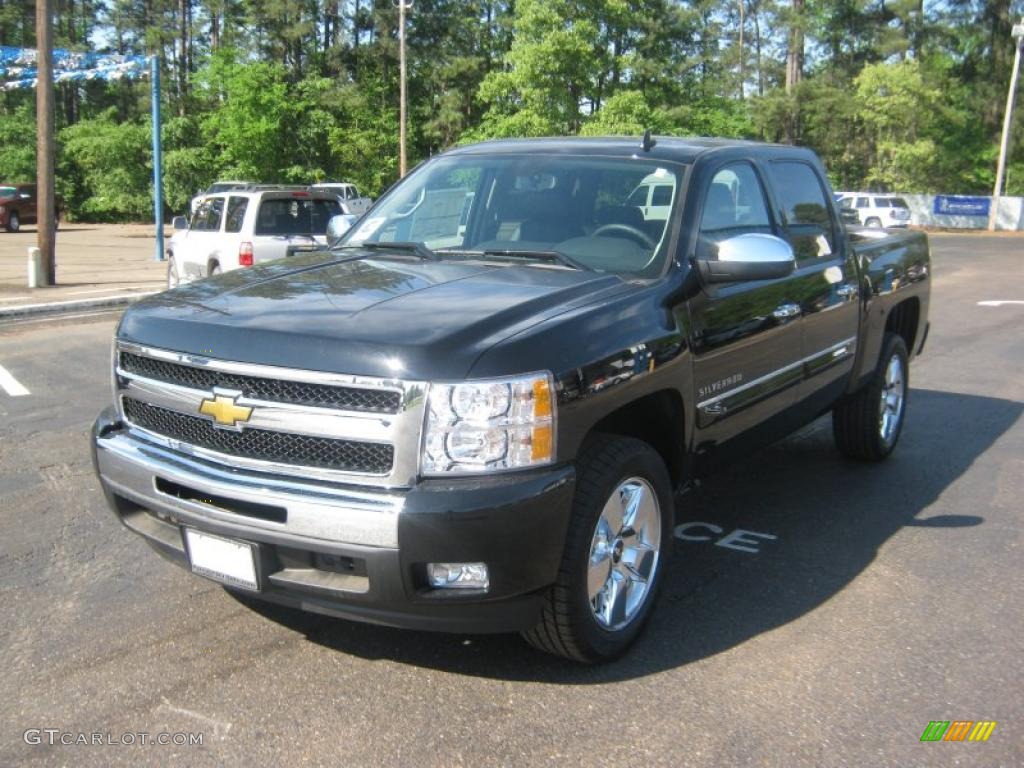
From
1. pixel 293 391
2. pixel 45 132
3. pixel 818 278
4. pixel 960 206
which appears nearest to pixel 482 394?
pixel 293 391

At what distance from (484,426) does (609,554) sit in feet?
2.54

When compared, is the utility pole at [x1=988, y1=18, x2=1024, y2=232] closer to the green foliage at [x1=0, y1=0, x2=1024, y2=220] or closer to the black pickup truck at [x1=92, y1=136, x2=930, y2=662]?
the green foliage at [x1=0, y1=0, x2=1024, y2=220]

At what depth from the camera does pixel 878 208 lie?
38.9 meters

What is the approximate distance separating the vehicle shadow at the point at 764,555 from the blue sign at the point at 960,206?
Result: 145ft

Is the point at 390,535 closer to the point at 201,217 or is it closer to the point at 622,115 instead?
the point at 201,217

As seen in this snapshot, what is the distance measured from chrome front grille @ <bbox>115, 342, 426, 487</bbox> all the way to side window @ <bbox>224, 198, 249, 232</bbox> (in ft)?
33.3

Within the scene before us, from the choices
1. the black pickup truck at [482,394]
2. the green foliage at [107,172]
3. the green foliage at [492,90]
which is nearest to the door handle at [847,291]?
the black pickup truck at [482,394]

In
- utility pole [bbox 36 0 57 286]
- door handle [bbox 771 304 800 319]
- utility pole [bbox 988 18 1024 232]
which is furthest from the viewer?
utility pole [bbox 988 18 1024 232]

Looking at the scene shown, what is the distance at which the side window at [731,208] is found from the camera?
4.20 m

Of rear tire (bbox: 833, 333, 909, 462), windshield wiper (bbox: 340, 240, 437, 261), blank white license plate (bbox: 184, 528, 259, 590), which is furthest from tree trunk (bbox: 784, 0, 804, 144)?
blank white license plate (bbox: 184, 528, 259, 590)

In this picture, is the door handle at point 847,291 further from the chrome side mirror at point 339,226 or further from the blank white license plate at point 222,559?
the blank white license plate at point 222,559

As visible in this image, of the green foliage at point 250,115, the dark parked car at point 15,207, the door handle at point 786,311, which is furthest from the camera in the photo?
the green foliage at point 250,115

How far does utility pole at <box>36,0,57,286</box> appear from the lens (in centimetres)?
1697

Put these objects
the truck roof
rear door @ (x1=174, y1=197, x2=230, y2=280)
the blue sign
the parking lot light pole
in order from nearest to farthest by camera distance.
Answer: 1. the truck roof
2. rear door @ (x1=174, y1=197, x2=230, y2=280)
3. the parking lot light pole
4. the blue sign
